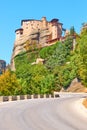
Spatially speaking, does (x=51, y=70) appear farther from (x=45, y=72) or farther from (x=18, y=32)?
(x=18, y=32)

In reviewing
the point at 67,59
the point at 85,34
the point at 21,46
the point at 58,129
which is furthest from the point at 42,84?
the point at 58,129

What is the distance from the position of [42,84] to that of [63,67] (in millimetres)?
24832

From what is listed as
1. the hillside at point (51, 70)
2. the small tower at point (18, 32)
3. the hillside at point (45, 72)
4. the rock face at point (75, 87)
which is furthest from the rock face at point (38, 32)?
the rock face at point (75, 87)

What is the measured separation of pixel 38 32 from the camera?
175250 millimetres

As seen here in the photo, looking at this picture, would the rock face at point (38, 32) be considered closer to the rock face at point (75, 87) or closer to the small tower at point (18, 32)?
the small tower at point (18, 32)

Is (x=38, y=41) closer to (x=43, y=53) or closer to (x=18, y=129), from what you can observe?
(x=43, y=53)

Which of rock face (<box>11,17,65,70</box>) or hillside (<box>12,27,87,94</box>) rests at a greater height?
rock face (<box>11,17,65,70</box>)

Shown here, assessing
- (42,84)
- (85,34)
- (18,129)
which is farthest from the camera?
(42,84)

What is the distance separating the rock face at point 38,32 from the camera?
170m

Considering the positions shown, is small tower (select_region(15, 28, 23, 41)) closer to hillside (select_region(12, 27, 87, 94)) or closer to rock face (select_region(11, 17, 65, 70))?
rock face (select_region(11, 17, 65, 70))

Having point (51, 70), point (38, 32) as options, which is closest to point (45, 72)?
point (51, 70)

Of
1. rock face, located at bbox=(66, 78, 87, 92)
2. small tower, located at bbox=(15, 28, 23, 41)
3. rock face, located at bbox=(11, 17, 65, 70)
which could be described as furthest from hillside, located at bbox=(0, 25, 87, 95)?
small tower, located at bbox=(15, 28, 23, 41)

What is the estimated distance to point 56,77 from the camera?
127m

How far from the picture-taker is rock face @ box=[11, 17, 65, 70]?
170 meters
